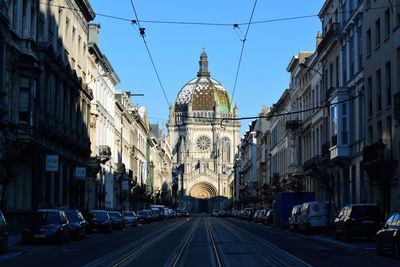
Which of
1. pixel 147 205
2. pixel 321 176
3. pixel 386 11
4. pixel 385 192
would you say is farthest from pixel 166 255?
pixel 147 205

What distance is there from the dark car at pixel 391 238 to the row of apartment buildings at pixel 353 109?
13.7 m

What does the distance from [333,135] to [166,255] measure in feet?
98.1

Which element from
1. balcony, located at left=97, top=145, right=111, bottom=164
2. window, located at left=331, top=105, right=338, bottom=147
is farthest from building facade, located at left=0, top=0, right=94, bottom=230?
window, located at left=331, top=105, right=338, bottom=147

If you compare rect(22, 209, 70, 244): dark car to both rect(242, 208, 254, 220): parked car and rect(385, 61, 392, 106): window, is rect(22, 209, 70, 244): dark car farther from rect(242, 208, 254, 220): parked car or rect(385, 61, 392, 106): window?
rect(242, 208, 254, 220): parked car

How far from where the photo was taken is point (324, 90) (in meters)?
61.6

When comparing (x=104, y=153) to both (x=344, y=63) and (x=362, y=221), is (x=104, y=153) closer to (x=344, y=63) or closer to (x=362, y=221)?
(x=344, y=63)

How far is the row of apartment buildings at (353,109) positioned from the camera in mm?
41125

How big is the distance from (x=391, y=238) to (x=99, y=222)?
2694 cm

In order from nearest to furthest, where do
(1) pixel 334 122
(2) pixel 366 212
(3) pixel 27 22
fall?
(2) pixel 366 212
(3) pixel 27 22
(1) pixel 334 122

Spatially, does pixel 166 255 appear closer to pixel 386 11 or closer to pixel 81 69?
pixel 386 11

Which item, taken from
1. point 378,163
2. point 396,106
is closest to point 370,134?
point 378,163

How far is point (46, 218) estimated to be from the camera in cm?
3406

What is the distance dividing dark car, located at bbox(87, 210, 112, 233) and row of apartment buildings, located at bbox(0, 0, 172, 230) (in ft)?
10.2

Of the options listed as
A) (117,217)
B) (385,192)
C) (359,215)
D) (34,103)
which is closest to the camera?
(359,215)
